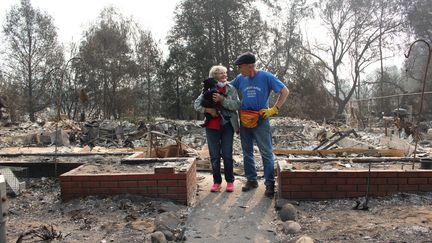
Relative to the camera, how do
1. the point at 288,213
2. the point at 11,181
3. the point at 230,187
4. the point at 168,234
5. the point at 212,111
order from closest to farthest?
the point at 168,234
the point at 288,213
the point at 212,111
the point at 11,181
the point at 230,187

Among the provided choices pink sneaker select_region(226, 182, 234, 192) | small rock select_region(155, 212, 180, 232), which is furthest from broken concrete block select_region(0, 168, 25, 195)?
pink sneaker select_region(226, 182, 234, 192)

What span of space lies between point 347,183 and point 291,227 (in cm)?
113

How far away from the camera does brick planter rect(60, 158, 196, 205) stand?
15.7ft

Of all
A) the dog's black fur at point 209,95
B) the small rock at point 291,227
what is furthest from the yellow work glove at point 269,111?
the small rock at point 291,227

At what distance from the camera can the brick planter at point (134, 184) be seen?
4773 mm

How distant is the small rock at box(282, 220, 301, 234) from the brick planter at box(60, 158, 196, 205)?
52.4 inches

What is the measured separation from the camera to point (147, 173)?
480cm

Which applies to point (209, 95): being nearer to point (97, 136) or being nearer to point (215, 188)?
point (215, 188)

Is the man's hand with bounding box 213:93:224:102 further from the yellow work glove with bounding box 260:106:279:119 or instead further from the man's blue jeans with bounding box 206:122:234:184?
the yellow work glove with bounding box 260:106:279:119

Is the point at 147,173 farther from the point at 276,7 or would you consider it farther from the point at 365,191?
the point at 276,7

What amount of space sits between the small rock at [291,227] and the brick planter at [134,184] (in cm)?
133

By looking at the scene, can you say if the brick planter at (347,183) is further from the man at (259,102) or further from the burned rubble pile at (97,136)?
the burned rubble pile at (97,136)

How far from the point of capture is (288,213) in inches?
167

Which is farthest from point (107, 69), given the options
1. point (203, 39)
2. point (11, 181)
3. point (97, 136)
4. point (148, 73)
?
point (11, 181)
